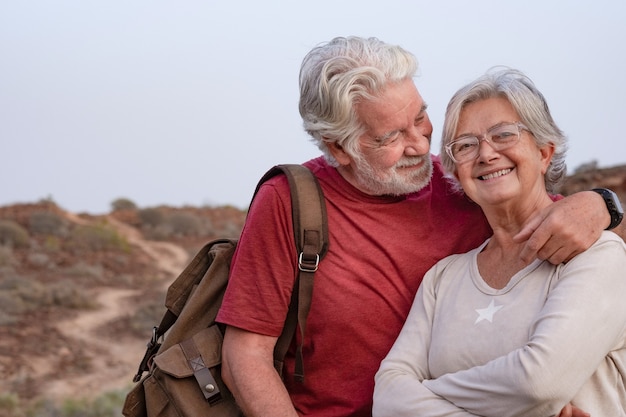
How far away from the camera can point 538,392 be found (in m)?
2.96

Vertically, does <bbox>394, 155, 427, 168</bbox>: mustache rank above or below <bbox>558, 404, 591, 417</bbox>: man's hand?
above

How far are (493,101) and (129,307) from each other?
62.5 feet

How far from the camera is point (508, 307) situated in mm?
3244

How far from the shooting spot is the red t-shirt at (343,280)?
3785mm

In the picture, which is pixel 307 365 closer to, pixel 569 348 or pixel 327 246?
pixel 327 246

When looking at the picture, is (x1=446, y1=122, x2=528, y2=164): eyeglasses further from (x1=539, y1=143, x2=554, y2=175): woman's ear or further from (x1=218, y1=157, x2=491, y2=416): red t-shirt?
(x1=218, y1=157, x2=491, y2=416): red t-shirt

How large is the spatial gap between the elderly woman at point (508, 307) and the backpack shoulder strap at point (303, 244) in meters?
→ 0.42

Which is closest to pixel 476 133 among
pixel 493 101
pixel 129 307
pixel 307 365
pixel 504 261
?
pixel 493 101

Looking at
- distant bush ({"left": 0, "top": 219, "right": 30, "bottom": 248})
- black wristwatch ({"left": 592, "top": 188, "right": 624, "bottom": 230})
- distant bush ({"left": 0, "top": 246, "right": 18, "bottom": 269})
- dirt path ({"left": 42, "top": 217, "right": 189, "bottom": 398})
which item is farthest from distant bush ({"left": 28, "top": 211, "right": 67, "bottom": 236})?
black wristwatch ({"left": 592, "top": 188, "right": 624, "bottom": 230})

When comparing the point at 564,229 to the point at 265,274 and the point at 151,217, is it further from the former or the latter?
the point at 151,217

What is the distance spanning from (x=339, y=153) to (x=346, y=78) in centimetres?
35

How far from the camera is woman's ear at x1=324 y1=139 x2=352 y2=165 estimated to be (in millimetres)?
3959

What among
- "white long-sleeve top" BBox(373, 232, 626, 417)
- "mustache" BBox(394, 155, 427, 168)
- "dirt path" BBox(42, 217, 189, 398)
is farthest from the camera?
"dirt path" BBox(42, 217, 189, 398)

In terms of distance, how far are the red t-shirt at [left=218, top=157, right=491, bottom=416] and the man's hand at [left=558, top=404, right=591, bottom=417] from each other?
921mm
